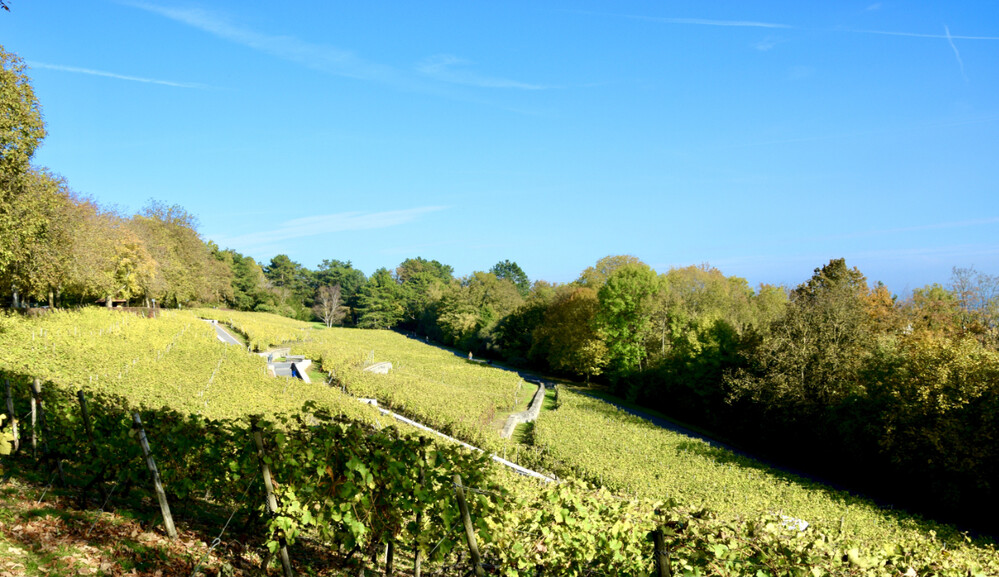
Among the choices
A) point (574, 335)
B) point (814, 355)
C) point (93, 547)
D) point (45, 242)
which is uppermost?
point (814, 355)

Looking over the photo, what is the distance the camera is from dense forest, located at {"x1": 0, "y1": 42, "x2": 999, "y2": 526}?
18844 millimetres

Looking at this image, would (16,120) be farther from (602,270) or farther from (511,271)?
(511,271)

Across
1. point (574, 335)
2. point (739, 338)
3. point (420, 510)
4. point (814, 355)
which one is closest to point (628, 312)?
point (574, 335)

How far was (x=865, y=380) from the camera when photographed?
23531 mm

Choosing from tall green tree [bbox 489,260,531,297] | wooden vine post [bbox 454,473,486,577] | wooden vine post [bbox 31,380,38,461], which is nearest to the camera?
wooden vine post [bbox 454,473,486,577]

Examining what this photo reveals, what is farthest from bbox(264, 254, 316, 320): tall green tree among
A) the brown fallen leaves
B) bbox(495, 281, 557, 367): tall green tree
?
the brown fallen leaves

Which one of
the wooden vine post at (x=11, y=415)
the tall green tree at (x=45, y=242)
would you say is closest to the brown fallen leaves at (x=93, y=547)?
the wooden vine post at (x=11, y=415)

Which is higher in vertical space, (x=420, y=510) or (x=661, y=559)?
(x=661, y=559)

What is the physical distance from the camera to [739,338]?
32750 mm

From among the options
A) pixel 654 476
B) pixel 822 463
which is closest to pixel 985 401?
pixel 822 463

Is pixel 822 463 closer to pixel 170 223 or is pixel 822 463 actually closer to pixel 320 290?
pixel 170 223

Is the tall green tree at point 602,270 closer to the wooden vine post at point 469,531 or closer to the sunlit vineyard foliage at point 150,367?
the sunlit vineyard foliage at point 150,367

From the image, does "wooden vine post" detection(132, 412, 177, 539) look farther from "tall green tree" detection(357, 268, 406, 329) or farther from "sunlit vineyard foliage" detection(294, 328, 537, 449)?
"tall green tree" detection(357, 268, 406, 329)

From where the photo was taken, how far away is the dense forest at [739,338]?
61.8ft
